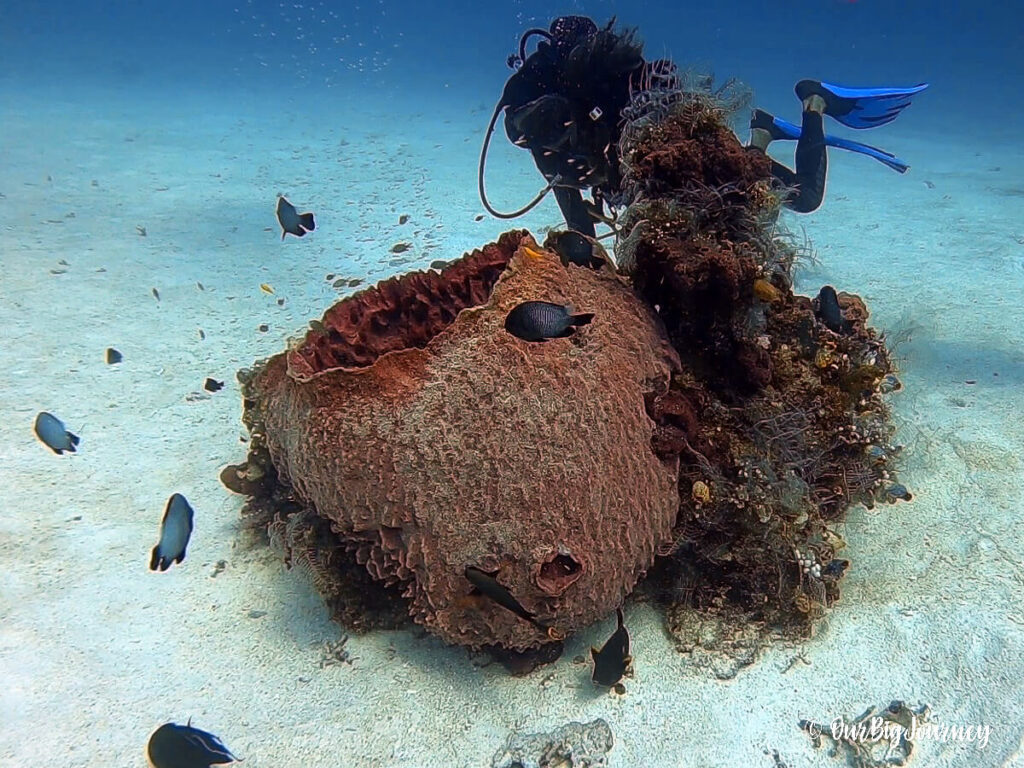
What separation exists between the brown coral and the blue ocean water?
682mm

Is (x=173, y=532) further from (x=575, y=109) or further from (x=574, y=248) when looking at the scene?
(x=575, y=109)

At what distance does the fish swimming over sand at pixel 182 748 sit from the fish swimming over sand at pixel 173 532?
2.64 feet

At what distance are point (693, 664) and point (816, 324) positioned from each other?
2289 mm

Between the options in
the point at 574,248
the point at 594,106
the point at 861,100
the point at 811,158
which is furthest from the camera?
the point at 811,158

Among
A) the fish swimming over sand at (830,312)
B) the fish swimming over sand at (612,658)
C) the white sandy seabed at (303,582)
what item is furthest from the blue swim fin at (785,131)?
the fish swimming over sand at (612,658)

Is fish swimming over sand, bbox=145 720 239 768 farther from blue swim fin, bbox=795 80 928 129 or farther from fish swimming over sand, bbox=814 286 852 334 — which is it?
blue swim fin, bbox=795 80 928 129

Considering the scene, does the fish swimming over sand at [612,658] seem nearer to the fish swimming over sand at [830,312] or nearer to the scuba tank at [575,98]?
the fish swimming over sand at [830,312]

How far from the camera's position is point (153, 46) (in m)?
44.5

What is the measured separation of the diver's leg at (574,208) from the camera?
217 inches

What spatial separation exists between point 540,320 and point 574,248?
106cm

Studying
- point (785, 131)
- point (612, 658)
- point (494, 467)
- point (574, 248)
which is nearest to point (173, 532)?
point (494, 467)

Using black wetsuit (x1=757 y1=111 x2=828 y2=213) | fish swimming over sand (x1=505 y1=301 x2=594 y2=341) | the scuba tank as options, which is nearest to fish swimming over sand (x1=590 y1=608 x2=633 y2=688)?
fish swimming over sand (x1=505 y1=301 x2=594 y2=341)

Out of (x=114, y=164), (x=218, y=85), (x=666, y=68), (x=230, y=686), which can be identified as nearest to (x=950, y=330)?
(x=666, y=68)

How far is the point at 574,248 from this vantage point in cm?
378
